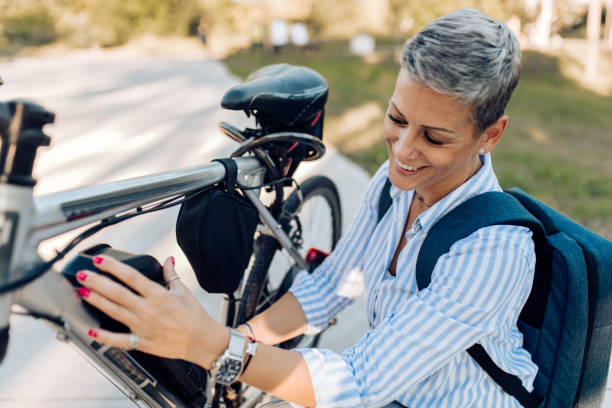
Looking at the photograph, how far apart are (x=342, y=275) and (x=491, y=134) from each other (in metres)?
0.67

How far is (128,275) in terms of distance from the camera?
92cm

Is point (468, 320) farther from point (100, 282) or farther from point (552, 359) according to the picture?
point (100, 282)

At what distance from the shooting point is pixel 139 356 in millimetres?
1196

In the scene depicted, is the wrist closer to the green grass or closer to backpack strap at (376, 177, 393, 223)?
backpack strap at (376, 177, 393, 223)

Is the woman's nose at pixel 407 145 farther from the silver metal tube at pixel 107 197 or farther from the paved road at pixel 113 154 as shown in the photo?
the paved road at pixel 113 154

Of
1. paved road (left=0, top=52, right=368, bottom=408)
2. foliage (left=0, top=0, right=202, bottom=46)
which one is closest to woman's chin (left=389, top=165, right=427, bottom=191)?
paved road (left=0, top=52, right=368, bottom=408)

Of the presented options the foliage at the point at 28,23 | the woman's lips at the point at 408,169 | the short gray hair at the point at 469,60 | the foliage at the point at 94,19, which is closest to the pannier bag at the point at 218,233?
the woman's lips at the point at 408,169

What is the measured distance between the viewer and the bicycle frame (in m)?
0.79

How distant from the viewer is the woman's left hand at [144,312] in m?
0.90

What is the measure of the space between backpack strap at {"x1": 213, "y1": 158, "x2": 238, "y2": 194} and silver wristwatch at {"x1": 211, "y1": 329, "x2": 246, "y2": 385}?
0.41 meters

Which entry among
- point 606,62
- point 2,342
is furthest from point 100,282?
point 606,62

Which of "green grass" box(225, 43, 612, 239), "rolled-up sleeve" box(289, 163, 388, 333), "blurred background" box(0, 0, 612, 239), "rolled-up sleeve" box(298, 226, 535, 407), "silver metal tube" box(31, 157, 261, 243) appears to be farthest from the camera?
"blurred background" box(0, 0, 612, 239)

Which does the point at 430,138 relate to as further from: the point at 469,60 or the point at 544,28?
the point at 544,28

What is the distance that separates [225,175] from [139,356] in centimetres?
47
